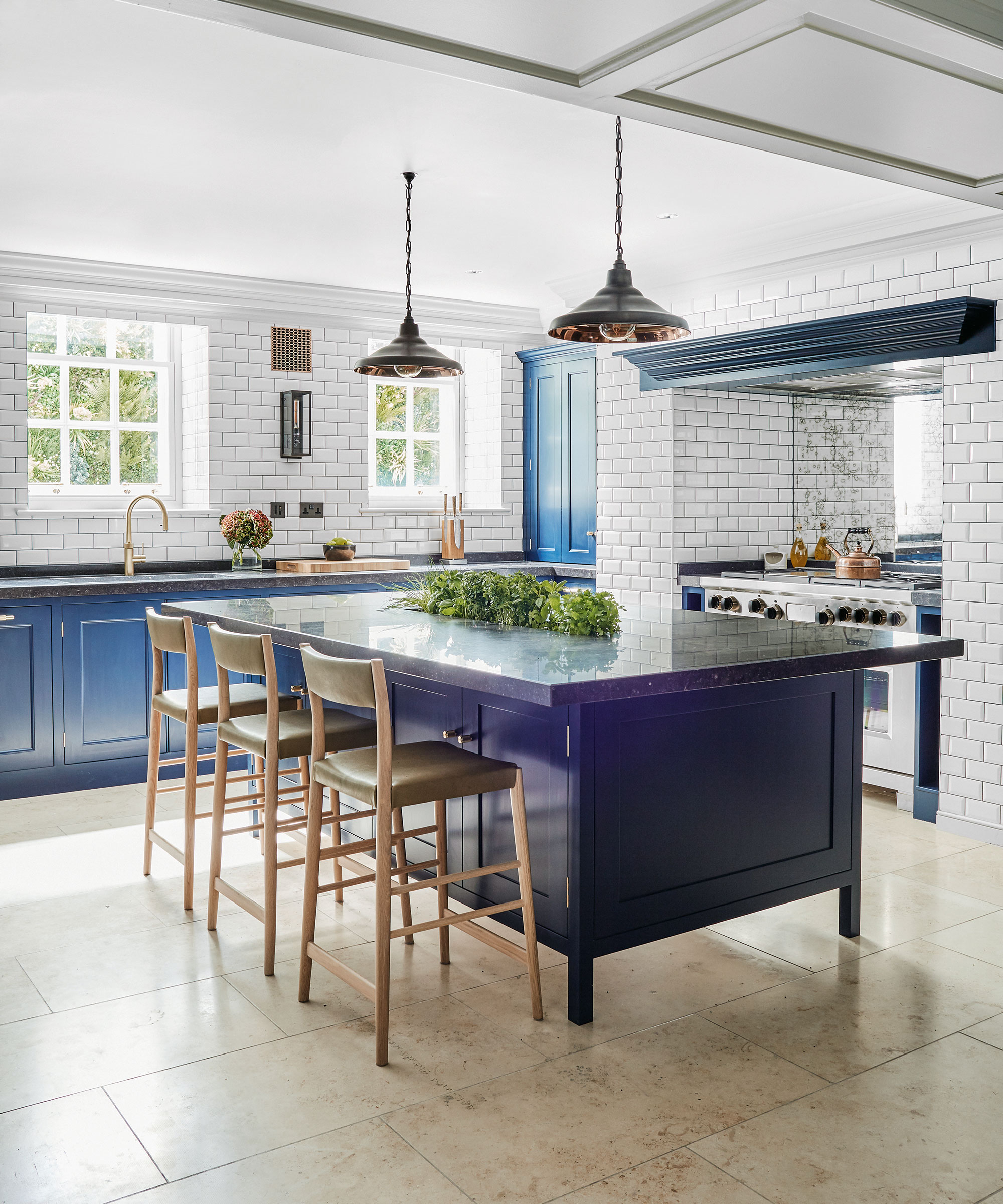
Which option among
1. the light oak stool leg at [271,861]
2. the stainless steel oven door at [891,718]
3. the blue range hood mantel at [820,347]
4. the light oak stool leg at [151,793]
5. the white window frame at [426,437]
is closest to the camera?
the light oak stool leg at [271,861]

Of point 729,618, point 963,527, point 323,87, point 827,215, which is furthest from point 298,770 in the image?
point 827,215

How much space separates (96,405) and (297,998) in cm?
455

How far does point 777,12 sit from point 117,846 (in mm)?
4003

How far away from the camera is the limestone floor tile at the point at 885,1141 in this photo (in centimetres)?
227

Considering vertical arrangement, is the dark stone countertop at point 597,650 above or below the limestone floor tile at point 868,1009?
above

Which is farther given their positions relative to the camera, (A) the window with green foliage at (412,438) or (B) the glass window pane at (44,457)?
(A) the window with green foliage at (412,438)

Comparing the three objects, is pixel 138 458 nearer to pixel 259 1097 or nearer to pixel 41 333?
pixel 41 333

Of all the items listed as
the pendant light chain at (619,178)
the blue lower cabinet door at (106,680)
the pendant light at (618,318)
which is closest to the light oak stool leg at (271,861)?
the pendant light at (618,318)

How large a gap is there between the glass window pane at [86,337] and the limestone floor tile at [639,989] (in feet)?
16.0

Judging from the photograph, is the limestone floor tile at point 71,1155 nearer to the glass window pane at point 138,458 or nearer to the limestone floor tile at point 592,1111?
the limestone floor tile at point 592,1111

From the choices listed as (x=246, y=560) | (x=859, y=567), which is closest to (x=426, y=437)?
(x=246, y=560)

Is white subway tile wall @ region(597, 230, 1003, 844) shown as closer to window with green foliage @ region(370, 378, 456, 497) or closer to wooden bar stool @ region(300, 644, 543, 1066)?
window with green foliage @ region(370, 378, 456, 497)

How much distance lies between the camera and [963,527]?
16.0 feet

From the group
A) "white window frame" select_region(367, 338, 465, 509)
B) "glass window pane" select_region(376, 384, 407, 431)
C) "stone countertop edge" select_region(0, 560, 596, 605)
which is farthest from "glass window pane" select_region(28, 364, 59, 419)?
"glass window pane" select_region(376, 384, 407, 431)
